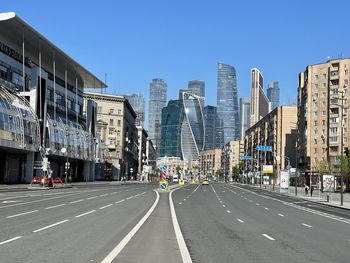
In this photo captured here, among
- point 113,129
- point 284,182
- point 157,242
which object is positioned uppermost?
point 113,129

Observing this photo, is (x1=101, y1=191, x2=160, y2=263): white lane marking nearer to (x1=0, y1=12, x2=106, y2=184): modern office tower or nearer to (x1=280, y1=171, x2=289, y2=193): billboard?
(x1=0, y1=12, x2=106, y2=184): modern office tower

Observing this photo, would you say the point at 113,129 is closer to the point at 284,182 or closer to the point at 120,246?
the point at 284,182

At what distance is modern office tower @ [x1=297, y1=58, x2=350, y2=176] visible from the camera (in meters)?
116

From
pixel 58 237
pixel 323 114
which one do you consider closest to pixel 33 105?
pixel 58 237

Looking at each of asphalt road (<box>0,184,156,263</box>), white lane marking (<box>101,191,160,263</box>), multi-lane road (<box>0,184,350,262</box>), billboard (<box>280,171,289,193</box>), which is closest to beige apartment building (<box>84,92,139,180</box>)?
billboard (<box>280,171,289,193</box>)

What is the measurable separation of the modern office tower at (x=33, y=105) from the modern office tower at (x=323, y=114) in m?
52.9

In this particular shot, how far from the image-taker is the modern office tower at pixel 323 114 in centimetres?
11562


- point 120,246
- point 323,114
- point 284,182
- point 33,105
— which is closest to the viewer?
point 120,246

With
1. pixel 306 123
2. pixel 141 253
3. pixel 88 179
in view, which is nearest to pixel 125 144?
pixel 88 179

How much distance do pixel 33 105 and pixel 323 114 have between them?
7038cm

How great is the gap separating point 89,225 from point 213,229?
170 inches

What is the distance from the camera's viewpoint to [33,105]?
76.8 meters

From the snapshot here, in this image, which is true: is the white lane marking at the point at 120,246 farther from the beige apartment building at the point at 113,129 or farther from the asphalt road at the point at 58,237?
the beige apartment building at the point at 113,129

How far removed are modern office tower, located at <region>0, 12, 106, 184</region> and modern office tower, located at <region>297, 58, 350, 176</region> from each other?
52922mm
